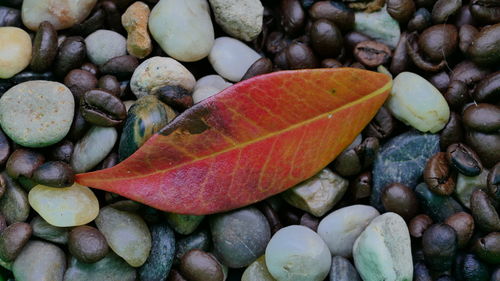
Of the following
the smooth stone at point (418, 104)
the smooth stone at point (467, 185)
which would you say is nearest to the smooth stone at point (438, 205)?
the smooth stone at point (467, 185)

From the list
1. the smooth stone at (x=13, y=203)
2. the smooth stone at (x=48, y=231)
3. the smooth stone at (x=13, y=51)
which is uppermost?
the smooth stone at (x=13, y=51)

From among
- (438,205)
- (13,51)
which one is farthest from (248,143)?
(13,51)

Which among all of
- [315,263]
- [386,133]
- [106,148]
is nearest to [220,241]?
[315,263]

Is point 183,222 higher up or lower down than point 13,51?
lower down

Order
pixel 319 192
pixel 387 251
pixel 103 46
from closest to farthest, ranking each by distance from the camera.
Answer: pixel 387 251, pixel 319 192, pixel 103 46

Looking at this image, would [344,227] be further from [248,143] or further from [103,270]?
[103,270]

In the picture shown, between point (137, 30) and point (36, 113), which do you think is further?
point (137, 30)

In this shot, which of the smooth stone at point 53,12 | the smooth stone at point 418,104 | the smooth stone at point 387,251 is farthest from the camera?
the smooth stone at point 53,12

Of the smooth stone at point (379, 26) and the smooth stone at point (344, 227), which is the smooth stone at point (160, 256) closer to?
the smooth stone at point (344, 227)
